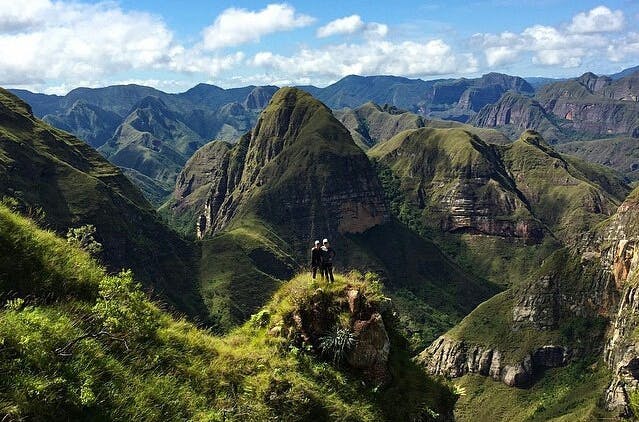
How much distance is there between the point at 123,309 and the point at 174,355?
112 inches

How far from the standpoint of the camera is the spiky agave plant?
2308cm

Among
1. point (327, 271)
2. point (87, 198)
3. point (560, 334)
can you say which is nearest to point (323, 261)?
point (327, 271)

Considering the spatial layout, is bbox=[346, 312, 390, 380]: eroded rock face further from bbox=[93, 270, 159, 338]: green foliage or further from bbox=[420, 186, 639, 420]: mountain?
bbox=[420, 186, 639, 420]: mountain

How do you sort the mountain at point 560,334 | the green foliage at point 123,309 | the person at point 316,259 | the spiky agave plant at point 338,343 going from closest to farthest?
1. the green foliage at point 123,309
2. the spiky agave plant at point 338,343
3. the person at point 316,259
4. the mountain at point 560,334

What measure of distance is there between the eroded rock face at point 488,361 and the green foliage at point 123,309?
418 ft

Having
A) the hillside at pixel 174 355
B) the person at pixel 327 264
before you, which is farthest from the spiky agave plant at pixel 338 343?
the person at pixel 327 264

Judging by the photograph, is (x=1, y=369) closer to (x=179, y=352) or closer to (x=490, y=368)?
(x=179, y=352)

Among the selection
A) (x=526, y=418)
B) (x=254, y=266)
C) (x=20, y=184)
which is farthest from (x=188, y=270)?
(x=526, y=418)

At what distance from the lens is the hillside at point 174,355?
14.4 meters

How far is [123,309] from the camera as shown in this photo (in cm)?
1841

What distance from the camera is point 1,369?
13.4 m

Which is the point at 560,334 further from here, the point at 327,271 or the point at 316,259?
the point at 316,259

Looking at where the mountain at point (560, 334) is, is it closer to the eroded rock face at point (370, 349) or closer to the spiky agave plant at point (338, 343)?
the eroded rock face at point (370, 349)

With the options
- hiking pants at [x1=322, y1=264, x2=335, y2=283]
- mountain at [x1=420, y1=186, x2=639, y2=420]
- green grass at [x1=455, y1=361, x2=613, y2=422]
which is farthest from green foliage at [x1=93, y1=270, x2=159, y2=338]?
mountain at [x1=420, y1=186, x2=639, y2=420]
